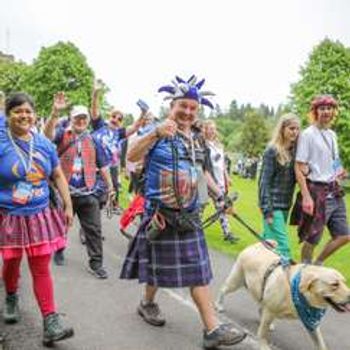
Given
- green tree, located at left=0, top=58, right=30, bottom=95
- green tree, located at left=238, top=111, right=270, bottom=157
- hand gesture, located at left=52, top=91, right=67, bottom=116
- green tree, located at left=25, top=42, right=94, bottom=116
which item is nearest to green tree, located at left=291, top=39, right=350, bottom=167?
green tree, located at left=25, top=42, right=94, bottom=116

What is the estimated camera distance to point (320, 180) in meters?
7.21

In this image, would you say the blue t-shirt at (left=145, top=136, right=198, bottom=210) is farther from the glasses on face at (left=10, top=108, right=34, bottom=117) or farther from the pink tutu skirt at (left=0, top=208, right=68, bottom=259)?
the glasses on face at (left=10, top=108, right=34, bottom=117)

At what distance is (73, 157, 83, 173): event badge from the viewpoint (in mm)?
8008

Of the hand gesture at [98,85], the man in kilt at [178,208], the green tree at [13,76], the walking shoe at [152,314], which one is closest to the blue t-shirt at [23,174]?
the man in kilt at [178,208]

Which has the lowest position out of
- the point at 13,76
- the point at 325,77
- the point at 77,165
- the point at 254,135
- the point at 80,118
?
the point at 254,135

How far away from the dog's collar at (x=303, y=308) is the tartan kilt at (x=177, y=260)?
2.70 feet

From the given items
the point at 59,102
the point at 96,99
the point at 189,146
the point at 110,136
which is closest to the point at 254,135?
the point at 110,136

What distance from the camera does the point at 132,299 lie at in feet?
22.6

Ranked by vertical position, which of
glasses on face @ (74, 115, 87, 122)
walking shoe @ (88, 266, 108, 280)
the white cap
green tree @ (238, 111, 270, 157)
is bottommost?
green tree @ (238, 111, 270, 157)

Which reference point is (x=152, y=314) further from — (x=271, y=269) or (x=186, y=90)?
(x=186, y=90)

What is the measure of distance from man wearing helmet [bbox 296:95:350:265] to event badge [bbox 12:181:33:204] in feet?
9.65

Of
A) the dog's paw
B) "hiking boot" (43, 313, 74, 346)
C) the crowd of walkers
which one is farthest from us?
the dog's paw

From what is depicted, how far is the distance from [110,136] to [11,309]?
21.1 feet

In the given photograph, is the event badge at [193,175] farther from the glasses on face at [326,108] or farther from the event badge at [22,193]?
the glasses on face at [326,108]
